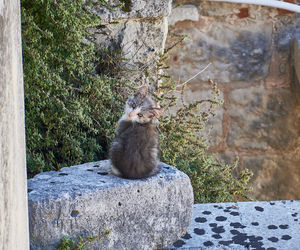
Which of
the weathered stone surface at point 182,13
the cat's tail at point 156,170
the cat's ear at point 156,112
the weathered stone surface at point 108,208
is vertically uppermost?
the weathered stone surface at point 182,13

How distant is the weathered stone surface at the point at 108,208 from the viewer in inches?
93.9

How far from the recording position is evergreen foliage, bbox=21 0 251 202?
10.3 ft

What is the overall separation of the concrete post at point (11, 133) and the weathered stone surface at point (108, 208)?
0.38m

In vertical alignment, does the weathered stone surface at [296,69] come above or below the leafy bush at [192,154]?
above

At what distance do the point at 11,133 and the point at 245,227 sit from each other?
170 cm

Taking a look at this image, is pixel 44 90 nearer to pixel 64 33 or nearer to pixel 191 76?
pixel 64 33

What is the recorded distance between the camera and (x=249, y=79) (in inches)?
196

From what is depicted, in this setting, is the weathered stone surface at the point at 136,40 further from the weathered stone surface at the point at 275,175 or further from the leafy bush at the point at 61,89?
the weathered stone surface at the point at 275,175

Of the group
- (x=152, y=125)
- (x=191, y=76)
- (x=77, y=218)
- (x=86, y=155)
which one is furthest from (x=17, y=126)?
(x=191, y=76)

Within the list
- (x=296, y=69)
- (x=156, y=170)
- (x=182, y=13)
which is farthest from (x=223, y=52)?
(x=156, y=170)

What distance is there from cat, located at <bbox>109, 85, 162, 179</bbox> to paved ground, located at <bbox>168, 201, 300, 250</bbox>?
47 centimetres

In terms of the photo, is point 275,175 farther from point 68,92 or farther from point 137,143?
point 137,143

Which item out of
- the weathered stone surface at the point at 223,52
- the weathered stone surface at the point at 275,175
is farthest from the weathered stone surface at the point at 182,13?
the weathered stone surface at the point at 275,175

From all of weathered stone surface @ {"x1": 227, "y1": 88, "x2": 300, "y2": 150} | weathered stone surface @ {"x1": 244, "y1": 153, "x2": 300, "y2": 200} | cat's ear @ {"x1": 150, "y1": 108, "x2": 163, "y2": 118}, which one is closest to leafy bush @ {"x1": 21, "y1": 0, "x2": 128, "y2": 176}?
cat's ear @ {"x1": 150, "y1": 108, "x2": 163, "y2": 118}
